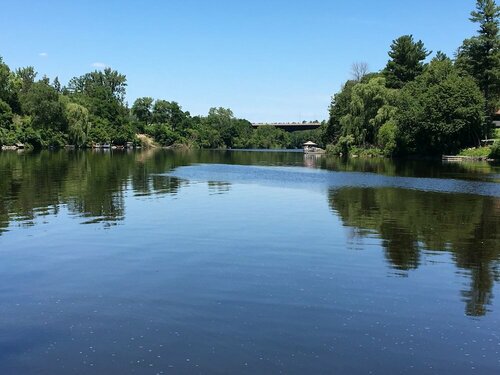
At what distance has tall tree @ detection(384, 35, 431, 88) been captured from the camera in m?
106

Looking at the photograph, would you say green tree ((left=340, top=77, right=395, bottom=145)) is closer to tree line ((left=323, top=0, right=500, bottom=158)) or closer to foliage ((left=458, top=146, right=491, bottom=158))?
tree line ((left=323, top=0, right=500, bottom=158))

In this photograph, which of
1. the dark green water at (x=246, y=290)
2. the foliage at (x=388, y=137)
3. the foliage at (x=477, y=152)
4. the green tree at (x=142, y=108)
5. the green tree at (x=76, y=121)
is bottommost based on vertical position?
the dark green water at (x=246, y=290)

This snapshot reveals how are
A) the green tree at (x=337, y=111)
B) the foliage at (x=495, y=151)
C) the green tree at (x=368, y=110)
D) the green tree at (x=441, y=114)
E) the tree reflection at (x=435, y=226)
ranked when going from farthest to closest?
the green tree at (x=337, y=111) < the green tree at (x=368, y=110) < the green tree at (x=441, y=114) < the foliage at (x=495, y=151) < the tree reflection at (x=435, y=226)

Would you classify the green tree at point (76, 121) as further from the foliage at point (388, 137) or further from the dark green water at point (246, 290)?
the dark green water at point (246, 290)

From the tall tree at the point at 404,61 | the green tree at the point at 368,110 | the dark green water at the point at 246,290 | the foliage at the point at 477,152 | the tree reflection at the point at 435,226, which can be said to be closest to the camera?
the dark green water at the point at 246,290

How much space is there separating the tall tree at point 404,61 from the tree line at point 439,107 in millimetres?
1848

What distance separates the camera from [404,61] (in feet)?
356

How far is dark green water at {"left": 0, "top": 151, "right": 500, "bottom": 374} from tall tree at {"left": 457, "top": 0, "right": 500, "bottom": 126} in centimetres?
7040

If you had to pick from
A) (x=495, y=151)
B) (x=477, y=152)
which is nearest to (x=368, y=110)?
(x=477, y=152)

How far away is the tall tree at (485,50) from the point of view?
8338 cm

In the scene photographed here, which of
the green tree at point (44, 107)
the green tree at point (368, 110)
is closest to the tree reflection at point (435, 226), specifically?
the green tree at point (368, 110)

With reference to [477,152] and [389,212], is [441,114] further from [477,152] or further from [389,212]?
[389,212]

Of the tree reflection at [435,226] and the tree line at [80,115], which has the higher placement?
the tree line at [80,115]

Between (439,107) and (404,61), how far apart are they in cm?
3377
